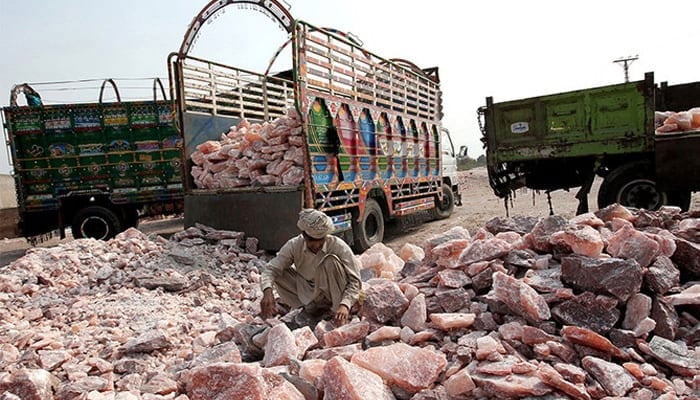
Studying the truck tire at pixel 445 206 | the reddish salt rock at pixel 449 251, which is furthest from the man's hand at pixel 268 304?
the truck tire at pixel 445 206

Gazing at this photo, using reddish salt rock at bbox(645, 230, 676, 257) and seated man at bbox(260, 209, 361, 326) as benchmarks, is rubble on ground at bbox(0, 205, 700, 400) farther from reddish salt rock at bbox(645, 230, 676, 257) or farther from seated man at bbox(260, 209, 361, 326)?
seated man at bbox(260, 209, 361, 326)

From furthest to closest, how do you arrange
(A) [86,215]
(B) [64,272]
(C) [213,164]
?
(A) [86,215], (C) [213,164], (B) [64,272]

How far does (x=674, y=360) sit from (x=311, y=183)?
391 cm

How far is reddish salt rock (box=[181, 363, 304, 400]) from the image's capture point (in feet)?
6.72

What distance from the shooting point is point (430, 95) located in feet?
29.8

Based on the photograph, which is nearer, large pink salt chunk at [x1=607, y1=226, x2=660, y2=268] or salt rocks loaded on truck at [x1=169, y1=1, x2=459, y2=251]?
large pink salt chunk at [x1=607, y1=226, x2=660, y2=268]

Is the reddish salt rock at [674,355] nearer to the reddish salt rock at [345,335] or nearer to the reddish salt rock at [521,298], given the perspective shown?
the reddish salt rock at [521,298]

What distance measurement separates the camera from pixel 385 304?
2.86m

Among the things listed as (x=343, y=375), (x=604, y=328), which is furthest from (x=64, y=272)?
(x=604, y=328)

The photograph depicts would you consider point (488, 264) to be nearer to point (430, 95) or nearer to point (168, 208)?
point (430, 95)

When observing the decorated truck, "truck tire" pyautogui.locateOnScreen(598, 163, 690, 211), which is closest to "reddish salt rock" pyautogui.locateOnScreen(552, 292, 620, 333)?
"truck tire" pyautogui.locateOnScreen(598, 163, 690, 211)

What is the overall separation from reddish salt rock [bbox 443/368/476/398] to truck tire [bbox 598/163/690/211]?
5660mm

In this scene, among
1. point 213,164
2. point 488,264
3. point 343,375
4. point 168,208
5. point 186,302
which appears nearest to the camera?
point 343,375

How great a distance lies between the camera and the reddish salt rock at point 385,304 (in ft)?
9.30
